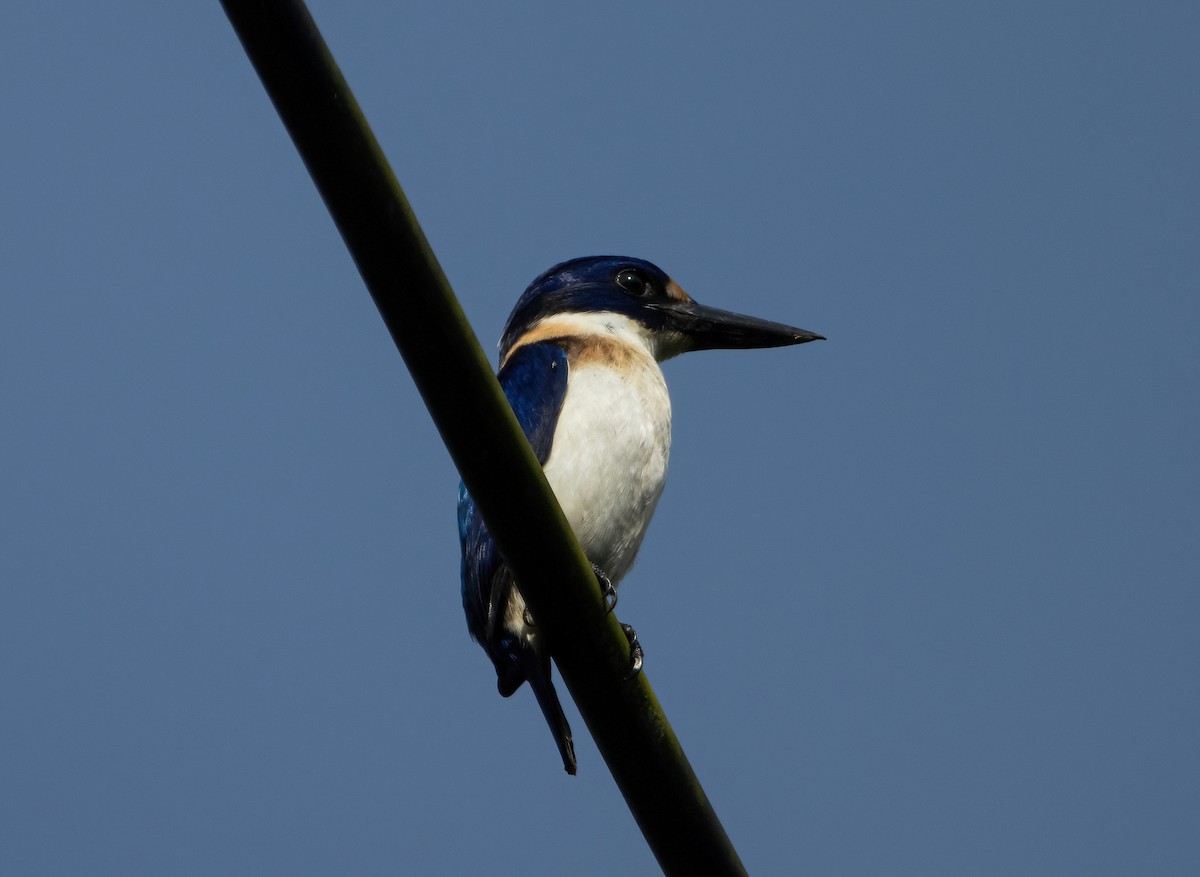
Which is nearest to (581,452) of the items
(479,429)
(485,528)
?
(485,528)

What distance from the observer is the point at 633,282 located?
4.62 metres

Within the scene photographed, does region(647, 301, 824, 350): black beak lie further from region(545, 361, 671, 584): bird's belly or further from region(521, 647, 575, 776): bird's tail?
region(521, 647, 575, 776): bird's tail

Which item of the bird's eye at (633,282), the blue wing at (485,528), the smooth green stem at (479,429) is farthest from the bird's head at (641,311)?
the smooth green stem at (479,429)

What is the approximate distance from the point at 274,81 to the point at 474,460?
0.66 meters

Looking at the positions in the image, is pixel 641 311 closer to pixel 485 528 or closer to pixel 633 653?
pixel 485 528

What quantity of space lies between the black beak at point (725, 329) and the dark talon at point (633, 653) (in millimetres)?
1817

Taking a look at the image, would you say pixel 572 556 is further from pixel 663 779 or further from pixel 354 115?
pixel 354 115

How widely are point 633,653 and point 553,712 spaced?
0.65 meters

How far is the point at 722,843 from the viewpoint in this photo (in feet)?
8.80

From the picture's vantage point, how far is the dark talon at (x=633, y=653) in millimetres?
2606

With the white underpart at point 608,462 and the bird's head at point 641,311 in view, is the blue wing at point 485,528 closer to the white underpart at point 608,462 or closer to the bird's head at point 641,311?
the white underpart at point 608,462

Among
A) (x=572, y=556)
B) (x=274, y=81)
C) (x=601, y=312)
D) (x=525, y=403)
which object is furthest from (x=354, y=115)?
(x=601, y=312)

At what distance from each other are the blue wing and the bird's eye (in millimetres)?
544

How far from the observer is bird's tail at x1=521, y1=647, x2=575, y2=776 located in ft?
11.1
